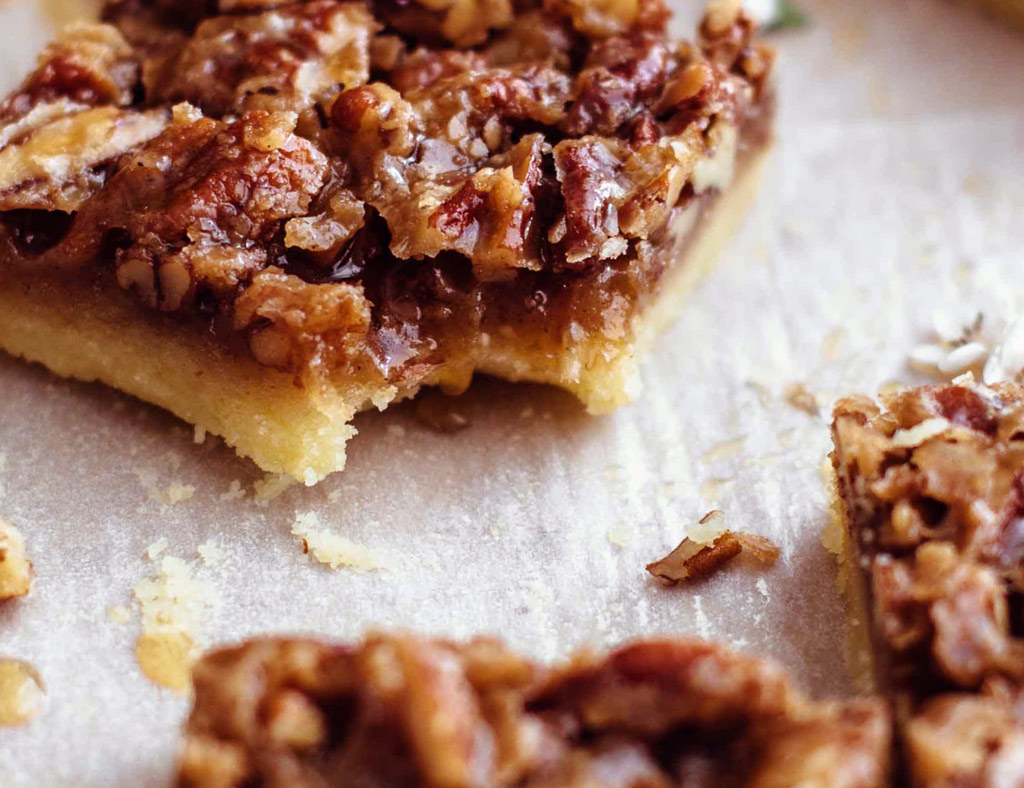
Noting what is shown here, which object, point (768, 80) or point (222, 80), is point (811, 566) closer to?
point (768, 80)

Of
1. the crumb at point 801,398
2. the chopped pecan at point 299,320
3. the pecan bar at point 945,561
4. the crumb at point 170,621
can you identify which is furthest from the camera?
the crumb at point 801,398

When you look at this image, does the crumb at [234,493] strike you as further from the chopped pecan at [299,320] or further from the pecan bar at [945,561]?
the pecan bar at [945,561]

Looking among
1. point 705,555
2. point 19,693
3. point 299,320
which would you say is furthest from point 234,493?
point 705,555

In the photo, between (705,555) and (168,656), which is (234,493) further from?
(705,555)

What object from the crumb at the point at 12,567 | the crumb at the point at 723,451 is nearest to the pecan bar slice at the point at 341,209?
the crumb at the point at 723,451

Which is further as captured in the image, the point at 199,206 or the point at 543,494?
the point at 543,494

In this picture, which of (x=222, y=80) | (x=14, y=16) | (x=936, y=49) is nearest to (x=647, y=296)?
(x=222, y=80)
